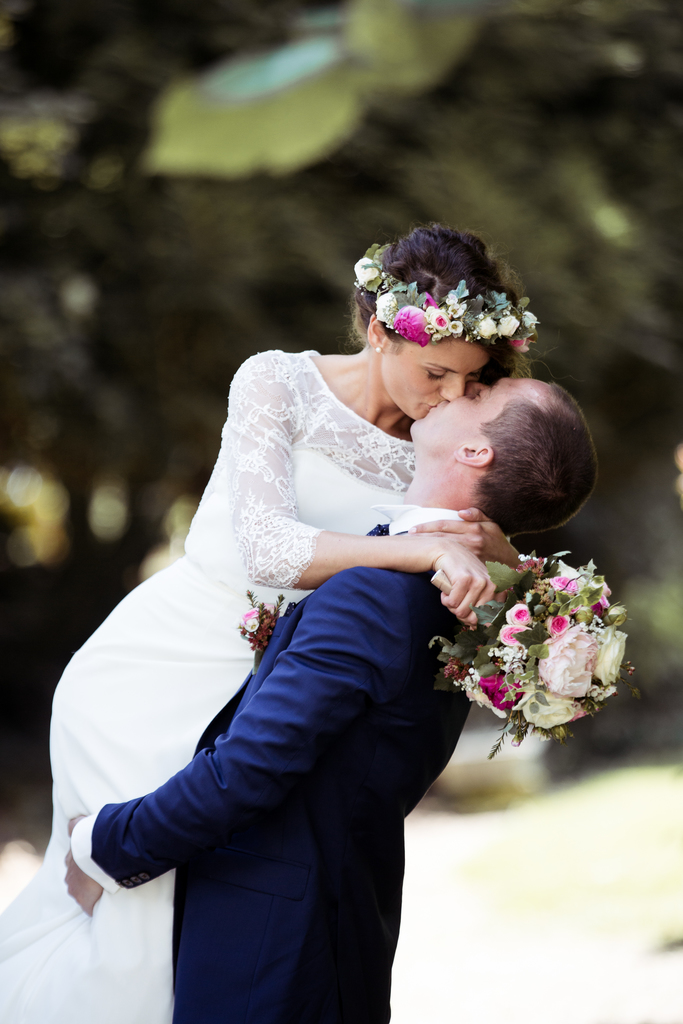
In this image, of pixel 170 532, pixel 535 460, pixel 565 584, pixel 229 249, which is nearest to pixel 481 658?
pixel 565 584

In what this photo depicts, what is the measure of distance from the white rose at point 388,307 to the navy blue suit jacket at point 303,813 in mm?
696

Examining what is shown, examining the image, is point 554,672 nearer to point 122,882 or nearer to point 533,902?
point 122,882

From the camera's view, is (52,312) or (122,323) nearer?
(52,312)

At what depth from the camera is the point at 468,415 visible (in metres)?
1.74

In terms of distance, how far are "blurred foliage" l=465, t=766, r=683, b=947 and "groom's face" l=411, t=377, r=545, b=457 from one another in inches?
126

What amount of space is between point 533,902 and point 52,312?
4.46 metres

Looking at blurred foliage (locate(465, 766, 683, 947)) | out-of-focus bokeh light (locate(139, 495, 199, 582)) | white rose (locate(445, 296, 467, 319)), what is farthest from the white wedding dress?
out-of-focus bokeh light (locate(139, 495, 199, 582))

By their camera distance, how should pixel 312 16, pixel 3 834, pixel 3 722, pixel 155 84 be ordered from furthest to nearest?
pixel 3 722
pixel 3 834
pixel 155 84
pixel 312 16

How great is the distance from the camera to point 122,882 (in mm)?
1596

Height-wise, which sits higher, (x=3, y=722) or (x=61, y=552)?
(x=61, y=552)

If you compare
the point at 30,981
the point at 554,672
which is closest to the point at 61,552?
the point at 30,981

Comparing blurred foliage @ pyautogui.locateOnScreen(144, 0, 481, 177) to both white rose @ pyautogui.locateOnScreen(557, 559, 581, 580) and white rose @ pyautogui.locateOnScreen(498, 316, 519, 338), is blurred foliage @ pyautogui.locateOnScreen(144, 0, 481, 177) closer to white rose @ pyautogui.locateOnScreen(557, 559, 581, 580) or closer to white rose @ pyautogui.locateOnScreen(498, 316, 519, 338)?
white rose @ pyautogui.locateOnScreen(557, 559, 581, 580)

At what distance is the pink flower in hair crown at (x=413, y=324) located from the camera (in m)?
1.87

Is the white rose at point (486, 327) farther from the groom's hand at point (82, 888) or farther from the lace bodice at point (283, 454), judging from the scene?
the groom's hand at point (82, 888)
